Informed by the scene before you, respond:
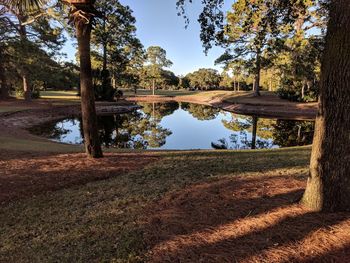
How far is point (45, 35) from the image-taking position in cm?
2928

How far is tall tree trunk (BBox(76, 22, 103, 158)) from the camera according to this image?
7.53m

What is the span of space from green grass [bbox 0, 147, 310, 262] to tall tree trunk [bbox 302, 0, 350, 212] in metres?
2.32

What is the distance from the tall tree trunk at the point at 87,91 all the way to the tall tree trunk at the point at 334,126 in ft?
19.2

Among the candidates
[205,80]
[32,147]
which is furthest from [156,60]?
[32,147]

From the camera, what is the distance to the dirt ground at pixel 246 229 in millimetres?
3041

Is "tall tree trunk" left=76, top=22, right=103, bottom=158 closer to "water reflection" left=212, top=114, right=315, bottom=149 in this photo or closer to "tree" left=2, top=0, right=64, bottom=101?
"water reflection" left=212, top=114, right=315, bottom=149

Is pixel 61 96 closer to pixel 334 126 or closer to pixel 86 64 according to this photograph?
pixel 86 64

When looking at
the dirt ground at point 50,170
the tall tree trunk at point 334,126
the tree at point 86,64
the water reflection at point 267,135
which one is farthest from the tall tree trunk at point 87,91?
the water reflection at point 267,135

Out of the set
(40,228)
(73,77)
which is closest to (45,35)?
(73,77)

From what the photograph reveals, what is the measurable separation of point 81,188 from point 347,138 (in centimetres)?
486

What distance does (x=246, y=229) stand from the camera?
349 centimetres

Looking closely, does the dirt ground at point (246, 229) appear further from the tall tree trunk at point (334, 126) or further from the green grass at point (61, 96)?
the green grass at point (61, 96)

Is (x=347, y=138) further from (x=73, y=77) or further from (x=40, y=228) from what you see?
(x=73, y=77)

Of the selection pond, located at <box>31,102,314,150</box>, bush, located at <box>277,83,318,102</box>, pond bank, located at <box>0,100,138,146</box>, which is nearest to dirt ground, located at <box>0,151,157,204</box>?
pond, located at <box>31,102,314,150</box>
